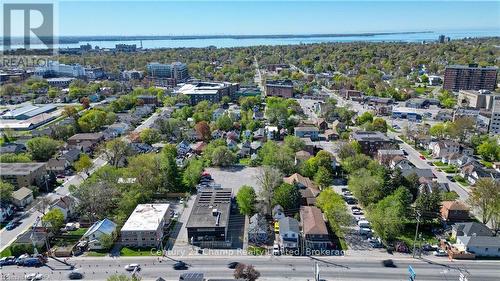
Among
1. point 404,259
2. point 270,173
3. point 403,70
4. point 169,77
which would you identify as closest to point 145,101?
point 169,77

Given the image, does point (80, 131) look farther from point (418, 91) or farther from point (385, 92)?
point (418, 91)

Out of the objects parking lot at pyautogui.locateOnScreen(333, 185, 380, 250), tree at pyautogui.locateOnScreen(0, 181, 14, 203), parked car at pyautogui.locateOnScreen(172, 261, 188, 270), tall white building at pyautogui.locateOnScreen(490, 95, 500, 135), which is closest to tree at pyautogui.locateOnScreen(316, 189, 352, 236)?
parking lot at pyautogui.locateOnScreen(333, 185, 380, 250)

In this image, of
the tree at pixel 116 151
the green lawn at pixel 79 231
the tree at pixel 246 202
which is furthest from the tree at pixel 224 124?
the green lawn at pixel 79 231

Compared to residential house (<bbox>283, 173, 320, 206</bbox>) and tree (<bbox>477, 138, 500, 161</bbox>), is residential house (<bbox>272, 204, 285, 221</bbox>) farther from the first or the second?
tree (<bbox>477, 138, 500, 161</bbox>)

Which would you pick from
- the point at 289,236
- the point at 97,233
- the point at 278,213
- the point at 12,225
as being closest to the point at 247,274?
the point at 289,236

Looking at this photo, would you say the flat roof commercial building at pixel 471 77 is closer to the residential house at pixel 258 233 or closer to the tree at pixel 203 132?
the tree at pixel 203 132
